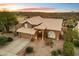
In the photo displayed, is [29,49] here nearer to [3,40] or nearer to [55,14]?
[3,40]

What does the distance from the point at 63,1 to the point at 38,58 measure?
0.51 metres

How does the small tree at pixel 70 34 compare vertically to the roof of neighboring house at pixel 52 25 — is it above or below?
below

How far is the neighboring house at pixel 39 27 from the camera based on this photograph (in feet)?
6.78

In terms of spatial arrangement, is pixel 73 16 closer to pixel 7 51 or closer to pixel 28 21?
pixel 28 21

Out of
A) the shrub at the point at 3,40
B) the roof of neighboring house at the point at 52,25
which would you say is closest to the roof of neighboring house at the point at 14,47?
the shrub at the point at 3,40

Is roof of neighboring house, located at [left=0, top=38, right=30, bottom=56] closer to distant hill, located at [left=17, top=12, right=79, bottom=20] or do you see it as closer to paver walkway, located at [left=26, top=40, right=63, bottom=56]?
paver walkway, located at [left=26, top=40, right=63, bottom=56]

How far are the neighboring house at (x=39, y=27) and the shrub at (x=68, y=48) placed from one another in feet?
0.30

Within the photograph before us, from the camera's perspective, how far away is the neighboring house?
6.78 ft

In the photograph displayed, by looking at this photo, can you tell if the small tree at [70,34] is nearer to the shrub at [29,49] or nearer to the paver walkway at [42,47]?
the paver walkway at [42,47]

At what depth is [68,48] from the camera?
2045mm

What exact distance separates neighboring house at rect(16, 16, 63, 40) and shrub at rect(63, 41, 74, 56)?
9cm

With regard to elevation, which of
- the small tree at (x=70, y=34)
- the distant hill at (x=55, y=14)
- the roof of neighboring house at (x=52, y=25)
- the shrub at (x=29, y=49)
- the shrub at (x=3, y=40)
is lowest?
the shrub at (x=29, y=49)

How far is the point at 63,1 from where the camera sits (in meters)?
2.06

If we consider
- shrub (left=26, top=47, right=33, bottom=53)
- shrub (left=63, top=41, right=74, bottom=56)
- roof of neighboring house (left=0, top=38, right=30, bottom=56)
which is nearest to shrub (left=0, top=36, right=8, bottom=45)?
roof of neighboring house (left=0, top=38, right=30, bottom=56)
